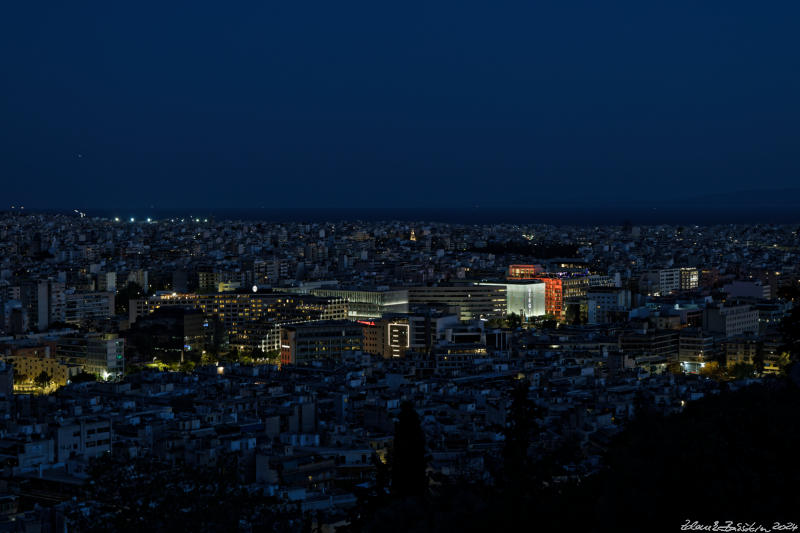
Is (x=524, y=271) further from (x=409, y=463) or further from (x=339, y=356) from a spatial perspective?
(x=409, y=463)

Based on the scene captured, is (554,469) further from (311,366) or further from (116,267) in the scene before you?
(116,267)

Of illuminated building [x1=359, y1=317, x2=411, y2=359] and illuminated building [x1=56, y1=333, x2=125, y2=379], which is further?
illuminated building [x1=359, y1=317, x2=411, y2=359]

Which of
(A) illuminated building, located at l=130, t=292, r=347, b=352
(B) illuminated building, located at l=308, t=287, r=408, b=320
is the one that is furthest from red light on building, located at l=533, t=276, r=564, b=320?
(A) illuminated building, located at l=130, t=292, r=347, b=352

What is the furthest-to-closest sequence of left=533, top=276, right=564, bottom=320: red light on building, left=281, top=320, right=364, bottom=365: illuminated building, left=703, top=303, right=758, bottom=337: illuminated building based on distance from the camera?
left=533, top=276, right=564, bottom=320: red light on building, left=703, top=303, right=758, bottom=337: illuminated building, left=281, top=320, right=364, bottom=365: illuminated building

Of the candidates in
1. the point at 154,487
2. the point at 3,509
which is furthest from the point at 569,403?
the point at 154,487

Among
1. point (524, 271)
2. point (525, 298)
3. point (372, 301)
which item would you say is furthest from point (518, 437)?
point (524, 271)

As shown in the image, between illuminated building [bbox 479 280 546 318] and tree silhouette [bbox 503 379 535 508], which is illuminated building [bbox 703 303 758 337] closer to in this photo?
illuminated building [bbox 479 280 546 318]
